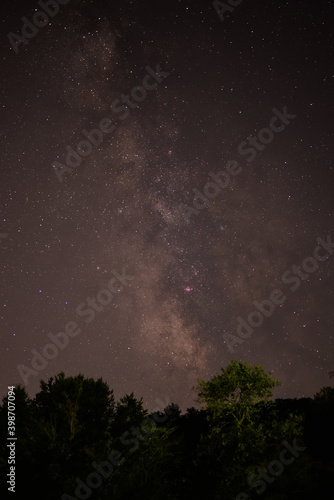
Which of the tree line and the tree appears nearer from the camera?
the tree line

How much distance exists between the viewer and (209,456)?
27.2 m

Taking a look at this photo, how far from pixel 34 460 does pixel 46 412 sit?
7.70m

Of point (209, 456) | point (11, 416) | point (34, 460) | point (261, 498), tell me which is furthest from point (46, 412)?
point (261, 498)

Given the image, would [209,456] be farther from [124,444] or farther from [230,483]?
[124,444]

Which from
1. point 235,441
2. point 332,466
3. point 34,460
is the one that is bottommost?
point 332,466

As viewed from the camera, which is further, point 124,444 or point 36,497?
point 124,444
